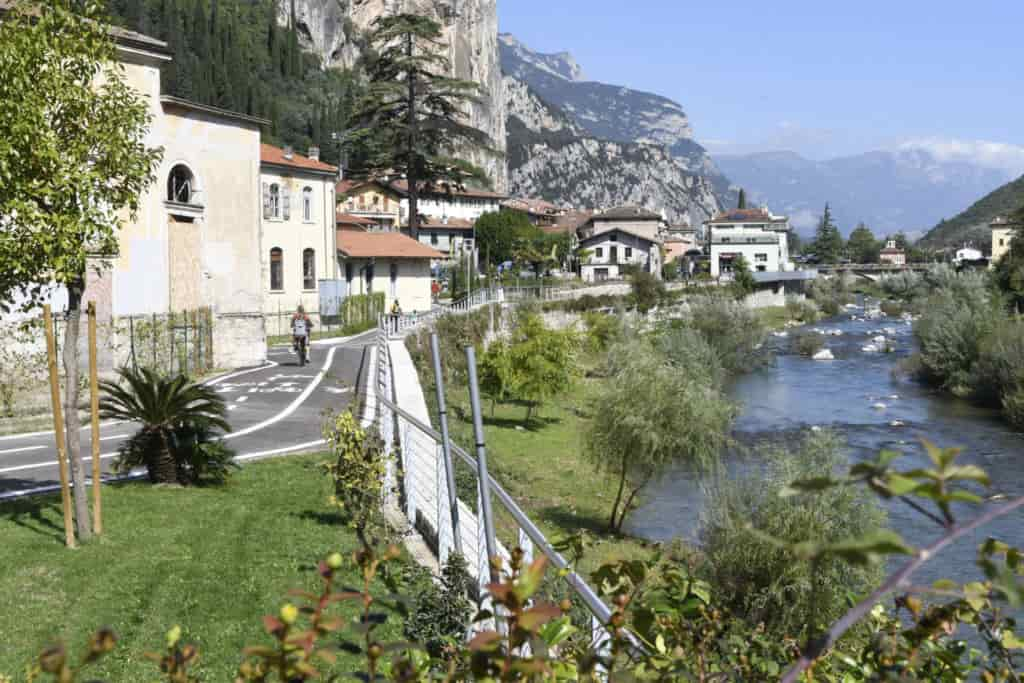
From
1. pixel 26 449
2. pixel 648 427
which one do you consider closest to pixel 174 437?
pixel 26 449

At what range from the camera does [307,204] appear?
4588cm

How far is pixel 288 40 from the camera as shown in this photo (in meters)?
132

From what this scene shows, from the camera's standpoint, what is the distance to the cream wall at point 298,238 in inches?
1722

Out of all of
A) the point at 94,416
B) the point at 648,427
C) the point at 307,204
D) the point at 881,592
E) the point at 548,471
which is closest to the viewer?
the point at 881,592

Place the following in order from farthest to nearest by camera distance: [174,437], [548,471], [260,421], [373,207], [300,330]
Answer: [373,207] → [300,330] → [548,471] → [260,421] → [174,437]

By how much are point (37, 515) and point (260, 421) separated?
831 cm

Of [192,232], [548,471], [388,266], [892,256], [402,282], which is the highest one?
[892,256]

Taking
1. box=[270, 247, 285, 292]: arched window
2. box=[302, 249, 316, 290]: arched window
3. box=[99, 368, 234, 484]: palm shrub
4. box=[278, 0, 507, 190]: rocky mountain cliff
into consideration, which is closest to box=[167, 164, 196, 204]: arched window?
box=[270, 247, 285, 292]: arched window

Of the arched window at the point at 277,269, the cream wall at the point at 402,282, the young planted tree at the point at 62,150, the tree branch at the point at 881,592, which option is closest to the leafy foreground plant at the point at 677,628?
the tree branch at the point at 881,592

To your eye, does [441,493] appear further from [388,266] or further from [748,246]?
[748,246]

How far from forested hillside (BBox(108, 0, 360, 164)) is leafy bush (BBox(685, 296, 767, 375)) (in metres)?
43.2

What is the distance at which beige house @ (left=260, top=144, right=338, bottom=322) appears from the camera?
43812mm

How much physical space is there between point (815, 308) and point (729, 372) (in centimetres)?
4694

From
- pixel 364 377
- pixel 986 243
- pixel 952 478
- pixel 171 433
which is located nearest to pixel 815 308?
pixel 364 377
